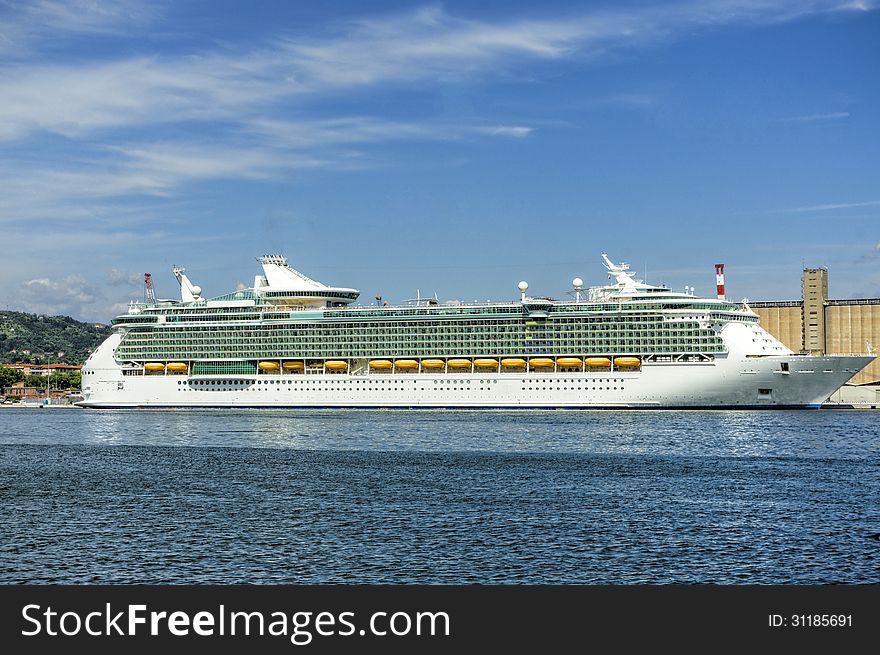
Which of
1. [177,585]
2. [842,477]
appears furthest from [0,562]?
[842,477]

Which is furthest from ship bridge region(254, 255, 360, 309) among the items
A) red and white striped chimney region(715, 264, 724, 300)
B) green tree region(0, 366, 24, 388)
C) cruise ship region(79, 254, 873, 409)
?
green tree region(0, 366, 24, 388)

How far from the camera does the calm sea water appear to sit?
28734 mm

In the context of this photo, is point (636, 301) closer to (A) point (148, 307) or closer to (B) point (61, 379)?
(A) point (148, 307)

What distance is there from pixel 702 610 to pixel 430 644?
6566 millimetres

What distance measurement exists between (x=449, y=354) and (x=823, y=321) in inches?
2270

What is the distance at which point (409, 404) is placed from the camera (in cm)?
9906

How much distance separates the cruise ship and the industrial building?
40.7 metres

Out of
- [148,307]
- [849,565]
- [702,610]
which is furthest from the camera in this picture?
[148,307]

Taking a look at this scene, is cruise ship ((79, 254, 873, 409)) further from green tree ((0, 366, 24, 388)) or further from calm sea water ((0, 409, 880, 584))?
green tree ((0, 366, 24, 388))

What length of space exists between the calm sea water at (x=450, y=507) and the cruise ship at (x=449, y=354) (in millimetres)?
20506

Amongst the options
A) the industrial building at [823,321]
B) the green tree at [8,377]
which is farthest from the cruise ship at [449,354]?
the green tree at [8,377]

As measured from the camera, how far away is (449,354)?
9944 cm

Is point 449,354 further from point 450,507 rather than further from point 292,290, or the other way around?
point 450,507

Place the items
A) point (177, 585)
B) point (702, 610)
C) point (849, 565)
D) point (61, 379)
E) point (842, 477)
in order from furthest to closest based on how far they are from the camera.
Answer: point (61, 379)
point (842, 477)
point (849, 565)
point (177, 585)
point (702, 610)
